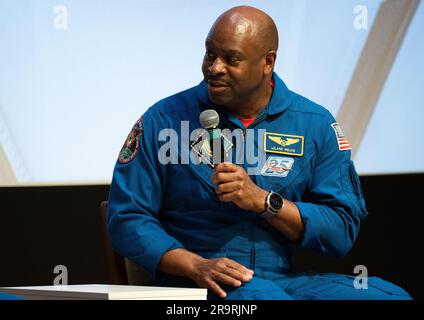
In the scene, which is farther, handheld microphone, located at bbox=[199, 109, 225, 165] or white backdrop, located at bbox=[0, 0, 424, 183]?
white backdrop, located at bbox=[0, 0, 424, 183]

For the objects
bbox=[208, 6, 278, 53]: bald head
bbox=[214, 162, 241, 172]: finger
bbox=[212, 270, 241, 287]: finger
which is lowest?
bbox=[212, 270, 241, 287]: finger

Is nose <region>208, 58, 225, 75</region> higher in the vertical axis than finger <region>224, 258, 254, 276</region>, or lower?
higher

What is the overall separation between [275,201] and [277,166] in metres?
0.20

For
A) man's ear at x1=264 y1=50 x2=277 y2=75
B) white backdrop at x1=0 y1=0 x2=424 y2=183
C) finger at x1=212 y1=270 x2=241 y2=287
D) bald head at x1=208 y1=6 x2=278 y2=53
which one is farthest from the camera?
white backdrop at x1=0 y1=0 x2=424 y2=183

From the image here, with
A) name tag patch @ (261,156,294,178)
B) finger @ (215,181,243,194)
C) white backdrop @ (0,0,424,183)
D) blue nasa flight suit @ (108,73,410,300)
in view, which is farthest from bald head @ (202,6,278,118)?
white backdrop @ (0,0,424,183)

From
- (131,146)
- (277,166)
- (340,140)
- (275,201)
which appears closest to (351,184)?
(340,140)

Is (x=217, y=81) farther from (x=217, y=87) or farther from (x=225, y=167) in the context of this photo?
(x=225, y=167)

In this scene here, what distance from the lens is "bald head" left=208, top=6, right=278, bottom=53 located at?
2613 mm

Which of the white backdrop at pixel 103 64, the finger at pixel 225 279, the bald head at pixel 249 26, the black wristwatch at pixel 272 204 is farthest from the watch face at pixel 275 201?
the white backdrop at pixel 103 64

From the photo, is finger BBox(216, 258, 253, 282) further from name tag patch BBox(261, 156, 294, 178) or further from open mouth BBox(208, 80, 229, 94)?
open mouth BBox(208, 80, 229, 94)

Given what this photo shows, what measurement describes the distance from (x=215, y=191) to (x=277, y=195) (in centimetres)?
18

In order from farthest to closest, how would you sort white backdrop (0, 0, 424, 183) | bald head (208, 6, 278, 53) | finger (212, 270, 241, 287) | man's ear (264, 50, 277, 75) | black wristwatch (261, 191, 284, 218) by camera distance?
white backdrop (0, 0, 424, 183), man's ear (264, 50, 277, 75), bald head (208, 6, 278, 53), black wristwatch (261, 191, 284, 218), finger (212, 270, 241, 287)

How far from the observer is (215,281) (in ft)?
7.98
